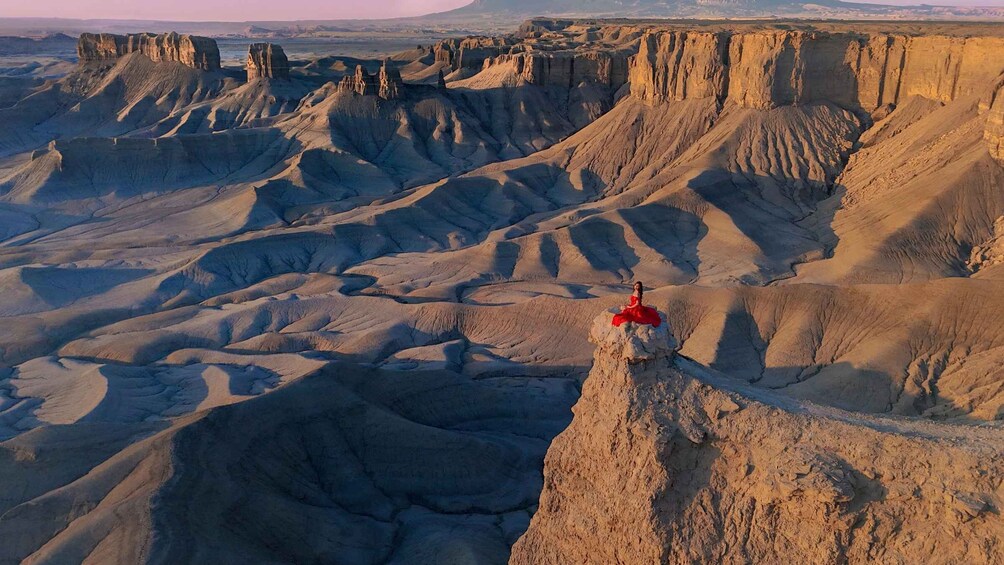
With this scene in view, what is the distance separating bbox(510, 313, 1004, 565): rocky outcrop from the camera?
537 inches

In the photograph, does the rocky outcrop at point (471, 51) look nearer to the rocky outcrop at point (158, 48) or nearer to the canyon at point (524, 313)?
the canyon at point (524, 313)

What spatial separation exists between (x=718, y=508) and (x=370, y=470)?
14.9m

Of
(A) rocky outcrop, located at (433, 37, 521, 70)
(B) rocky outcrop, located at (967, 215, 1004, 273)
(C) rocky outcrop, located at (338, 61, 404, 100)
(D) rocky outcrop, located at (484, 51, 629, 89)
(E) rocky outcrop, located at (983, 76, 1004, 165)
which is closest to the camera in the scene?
(B) rocky outcrop, located at (967, 215, 1004, 273)

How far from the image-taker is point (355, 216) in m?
65.8

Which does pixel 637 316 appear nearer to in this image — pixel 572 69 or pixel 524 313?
pixel 524 313

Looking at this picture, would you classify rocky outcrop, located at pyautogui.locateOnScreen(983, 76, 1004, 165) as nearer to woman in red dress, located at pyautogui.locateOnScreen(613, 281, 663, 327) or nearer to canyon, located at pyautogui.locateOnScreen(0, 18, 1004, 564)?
canyon, located at pyautogui.locateOnScreen(0, 18, 1004, 564)

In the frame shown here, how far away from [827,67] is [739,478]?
58.8 metres

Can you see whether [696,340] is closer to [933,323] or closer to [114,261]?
[933,323]

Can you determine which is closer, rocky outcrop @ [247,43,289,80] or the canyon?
the canyon

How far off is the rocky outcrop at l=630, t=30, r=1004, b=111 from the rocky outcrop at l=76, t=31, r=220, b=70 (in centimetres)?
6556

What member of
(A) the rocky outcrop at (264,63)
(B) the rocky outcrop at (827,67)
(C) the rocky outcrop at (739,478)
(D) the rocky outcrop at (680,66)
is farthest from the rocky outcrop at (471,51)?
(C) the rocky outcrop at (739,478)

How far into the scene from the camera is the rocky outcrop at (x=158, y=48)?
109m

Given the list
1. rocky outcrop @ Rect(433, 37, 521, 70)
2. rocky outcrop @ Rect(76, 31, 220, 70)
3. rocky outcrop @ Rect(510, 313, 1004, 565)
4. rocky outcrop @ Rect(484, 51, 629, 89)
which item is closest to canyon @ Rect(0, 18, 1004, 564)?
rocky outcrop @ Rect(510, 313, 1004, 565)

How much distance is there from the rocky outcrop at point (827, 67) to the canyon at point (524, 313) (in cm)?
25
